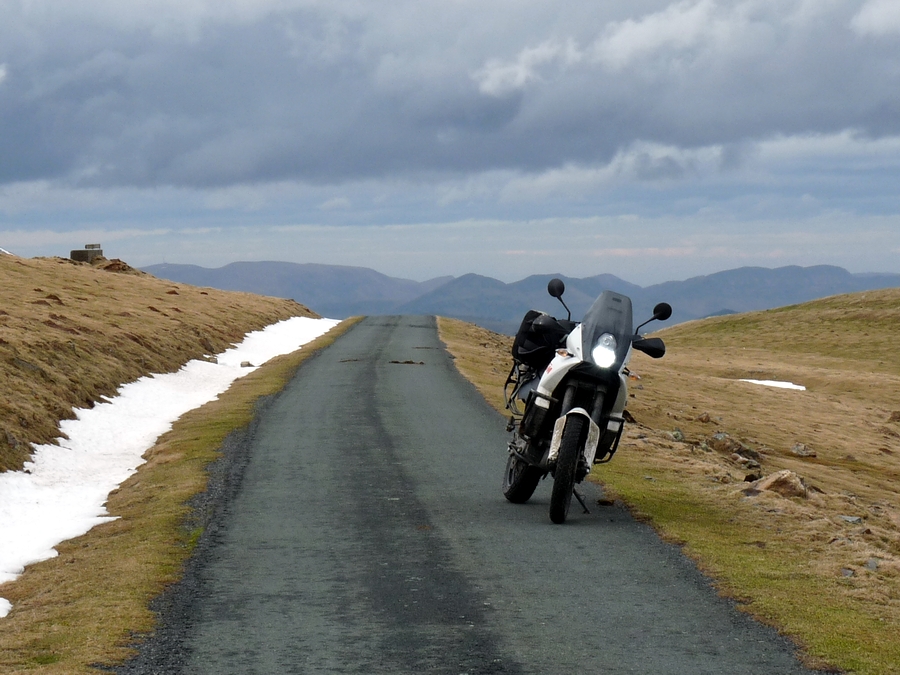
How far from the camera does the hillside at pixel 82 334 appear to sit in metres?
24.8

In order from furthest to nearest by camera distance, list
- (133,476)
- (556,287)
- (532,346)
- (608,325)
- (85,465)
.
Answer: (85,465) < (133,476) < (532,346) < (556,287) < (608,325)

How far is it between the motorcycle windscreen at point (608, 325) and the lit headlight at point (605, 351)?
2.7 inches

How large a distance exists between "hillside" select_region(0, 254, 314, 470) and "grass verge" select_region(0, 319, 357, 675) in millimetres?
4976

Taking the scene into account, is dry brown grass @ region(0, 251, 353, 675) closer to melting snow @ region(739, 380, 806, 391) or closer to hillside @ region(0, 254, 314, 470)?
hillside @ region(0, 254, 314, 470)

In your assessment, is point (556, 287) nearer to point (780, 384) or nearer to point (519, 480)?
point (519, 480)

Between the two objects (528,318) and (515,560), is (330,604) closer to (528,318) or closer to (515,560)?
(515,560)

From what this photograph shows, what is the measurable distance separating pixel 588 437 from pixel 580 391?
2.12ft

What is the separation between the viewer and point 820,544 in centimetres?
1160

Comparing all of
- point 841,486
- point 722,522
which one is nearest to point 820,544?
point 722,522

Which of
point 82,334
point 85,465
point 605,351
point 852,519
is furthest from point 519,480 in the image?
point 82,334

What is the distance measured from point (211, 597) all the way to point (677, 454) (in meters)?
14.3

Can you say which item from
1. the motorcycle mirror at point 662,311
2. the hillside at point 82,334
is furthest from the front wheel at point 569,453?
the hillside at point 82,334

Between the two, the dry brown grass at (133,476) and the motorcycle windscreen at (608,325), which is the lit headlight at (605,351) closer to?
the motorcycle windscreen at (608,325)

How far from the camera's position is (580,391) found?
1181 cm
